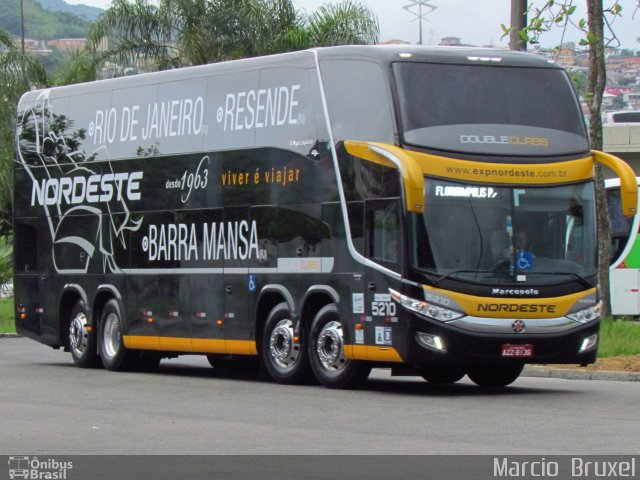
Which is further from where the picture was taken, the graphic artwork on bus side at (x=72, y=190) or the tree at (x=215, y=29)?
the tree at (x=215, y=29)

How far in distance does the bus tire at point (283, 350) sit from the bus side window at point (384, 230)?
1.93 m

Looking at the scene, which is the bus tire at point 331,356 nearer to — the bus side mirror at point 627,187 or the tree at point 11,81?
the bus side mirror at point 627,187

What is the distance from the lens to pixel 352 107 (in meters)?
18.9

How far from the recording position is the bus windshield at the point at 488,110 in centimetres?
1820

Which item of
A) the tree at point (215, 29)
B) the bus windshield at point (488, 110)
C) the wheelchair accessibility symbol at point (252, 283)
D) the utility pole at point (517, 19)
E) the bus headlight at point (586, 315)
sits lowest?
the bus headlight at point (586, 315)

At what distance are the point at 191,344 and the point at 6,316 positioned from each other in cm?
2165

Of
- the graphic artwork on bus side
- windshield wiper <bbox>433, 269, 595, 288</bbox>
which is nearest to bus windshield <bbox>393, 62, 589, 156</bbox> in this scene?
windshield wiper <bbox>433, 269, 595, 288</bbox>

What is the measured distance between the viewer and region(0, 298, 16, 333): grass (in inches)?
1463

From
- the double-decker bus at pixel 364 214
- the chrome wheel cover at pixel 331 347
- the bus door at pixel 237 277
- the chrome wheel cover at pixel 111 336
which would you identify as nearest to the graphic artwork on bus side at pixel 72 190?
the double-decker bus at pixel 364 214

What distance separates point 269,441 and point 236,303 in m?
8.06

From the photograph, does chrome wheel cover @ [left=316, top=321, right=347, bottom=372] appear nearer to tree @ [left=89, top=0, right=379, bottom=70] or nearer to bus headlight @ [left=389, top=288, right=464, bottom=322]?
bus headlight @ [left=389, top=288, right=464, bottom=322]

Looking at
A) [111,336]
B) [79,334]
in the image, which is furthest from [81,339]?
Answer: [111,336]

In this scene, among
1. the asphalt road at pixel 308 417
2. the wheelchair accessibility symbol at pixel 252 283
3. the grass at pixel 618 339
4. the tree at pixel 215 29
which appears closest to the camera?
the asphalt road at pixel 308 417

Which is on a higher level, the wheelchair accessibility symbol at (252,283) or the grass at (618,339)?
the wheelchair accessibility symbol at (252,283)
